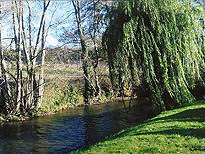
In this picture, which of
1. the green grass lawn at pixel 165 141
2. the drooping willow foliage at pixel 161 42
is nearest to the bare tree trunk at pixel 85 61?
the drooping willow foliage at pixel 161 42

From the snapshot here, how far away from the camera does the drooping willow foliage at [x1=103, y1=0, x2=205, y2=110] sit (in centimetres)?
630

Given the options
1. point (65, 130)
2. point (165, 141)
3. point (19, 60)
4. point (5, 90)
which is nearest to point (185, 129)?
point (165, 141)

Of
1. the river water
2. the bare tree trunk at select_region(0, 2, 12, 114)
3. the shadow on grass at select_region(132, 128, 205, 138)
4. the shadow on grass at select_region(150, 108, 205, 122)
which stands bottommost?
the river water

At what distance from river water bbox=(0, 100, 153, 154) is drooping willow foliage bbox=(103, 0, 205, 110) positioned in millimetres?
1476

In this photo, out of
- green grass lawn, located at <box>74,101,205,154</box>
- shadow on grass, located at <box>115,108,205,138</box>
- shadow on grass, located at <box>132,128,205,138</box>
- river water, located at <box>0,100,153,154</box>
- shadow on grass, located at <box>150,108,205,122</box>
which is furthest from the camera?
river water, located at <box>0,100,153,154</box>

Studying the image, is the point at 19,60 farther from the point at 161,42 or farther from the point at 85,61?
the point at 161,42

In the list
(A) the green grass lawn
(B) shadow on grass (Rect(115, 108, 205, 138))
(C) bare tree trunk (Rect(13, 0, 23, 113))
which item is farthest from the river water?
(C) bare tree trunk (Rect(13, 0, 23, 113))

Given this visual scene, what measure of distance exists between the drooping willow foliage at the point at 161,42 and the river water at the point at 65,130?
1476 mm

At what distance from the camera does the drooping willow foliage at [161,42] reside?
6.30 meters

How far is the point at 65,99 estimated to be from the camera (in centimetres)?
1778

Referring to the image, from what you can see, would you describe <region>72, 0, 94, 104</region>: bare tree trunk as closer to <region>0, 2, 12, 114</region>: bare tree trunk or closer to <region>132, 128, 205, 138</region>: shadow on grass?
<region>0, 2, 12, 114</region>: bare tree trunk

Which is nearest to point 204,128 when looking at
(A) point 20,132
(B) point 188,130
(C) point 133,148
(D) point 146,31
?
(B) point 188,130

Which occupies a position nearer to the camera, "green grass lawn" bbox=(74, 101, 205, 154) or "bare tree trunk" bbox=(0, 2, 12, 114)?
"green grass lawn" bbox=(74, 101, 205, 154)

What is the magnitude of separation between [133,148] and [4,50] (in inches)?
450
